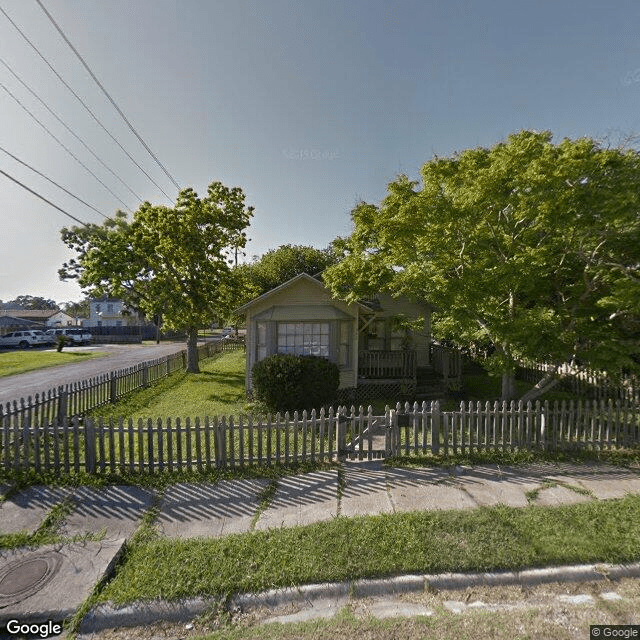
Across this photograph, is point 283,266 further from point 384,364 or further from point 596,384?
point 596,384

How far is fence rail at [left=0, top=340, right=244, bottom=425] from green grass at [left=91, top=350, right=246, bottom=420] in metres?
0.34

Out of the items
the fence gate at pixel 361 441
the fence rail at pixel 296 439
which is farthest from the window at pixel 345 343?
the fence gate at pixel 361 441

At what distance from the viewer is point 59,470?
253 inches

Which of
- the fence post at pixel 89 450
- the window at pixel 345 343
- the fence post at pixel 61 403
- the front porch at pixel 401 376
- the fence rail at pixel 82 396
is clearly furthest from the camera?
the front porch at pixel 401 376

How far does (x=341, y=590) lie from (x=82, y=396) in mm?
9771

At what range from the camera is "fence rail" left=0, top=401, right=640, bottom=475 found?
254 inches

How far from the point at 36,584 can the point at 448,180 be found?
10.7 meters

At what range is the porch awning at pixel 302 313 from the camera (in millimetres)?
12422

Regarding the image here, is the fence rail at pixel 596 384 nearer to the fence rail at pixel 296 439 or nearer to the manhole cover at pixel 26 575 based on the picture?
the fence rail at pixel 296 439

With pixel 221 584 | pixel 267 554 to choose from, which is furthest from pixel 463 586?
pixel 221 584

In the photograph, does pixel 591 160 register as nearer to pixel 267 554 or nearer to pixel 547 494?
pixel 547 494

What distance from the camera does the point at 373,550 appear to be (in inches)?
169

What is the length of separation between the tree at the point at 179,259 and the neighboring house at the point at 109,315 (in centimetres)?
5123

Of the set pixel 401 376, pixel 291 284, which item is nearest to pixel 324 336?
pixel 291 284
